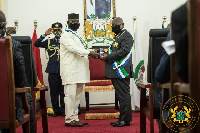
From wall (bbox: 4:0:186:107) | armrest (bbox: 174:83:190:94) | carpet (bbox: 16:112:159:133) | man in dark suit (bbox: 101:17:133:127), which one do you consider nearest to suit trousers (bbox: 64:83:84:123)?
carpet (bbox: 16:112:159:133)

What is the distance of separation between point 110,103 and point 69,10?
2059 mm

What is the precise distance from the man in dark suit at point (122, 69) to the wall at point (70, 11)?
223cm

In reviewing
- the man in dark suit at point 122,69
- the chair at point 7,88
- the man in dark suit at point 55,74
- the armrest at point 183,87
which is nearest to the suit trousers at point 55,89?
the man in dark suit at point 55,74

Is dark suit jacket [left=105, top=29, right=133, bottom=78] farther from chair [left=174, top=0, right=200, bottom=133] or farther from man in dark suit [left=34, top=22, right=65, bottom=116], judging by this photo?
chair [left=174, top=0, right=200, bottom=133]

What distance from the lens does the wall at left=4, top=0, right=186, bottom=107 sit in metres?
6.54

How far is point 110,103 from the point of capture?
21.1 feet

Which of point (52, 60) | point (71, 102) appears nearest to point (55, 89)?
point (52, 60)

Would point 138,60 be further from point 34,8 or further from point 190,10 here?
point 190,10

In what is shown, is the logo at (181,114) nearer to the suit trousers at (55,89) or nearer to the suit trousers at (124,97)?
the suit trousers at (124,97)

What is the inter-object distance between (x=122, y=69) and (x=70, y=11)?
274 centimetres

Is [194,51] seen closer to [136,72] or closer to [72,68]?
[72,68]

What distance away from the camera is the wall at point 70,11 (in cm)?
654

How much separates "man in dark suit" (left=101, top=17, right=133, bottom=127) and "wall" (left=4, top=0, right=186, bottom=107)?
223 centimetres

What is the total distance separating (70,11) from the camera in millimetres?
6605
